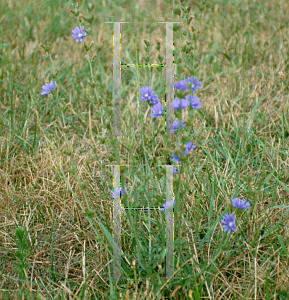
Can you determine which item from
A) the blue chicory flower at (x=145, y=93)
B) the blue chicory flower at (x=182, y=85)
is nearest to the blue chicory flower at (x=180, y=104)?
the blue chicory flower at (x=182, y=85)

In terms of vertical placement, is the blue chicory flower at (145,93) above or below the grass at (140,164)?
above

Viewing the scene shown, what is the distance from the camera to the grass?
5.07 ft

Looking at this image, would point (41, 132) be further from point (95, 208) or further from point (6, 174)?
point (95, 208)

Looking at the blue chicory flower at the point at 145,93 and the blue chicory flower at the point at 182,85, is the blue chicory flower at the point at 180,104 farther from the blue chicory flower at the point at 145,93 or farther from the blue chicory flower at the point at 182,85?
the blue chicory flower at the point at 145,93

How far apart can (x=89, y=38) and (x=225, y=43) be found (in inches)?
50.7

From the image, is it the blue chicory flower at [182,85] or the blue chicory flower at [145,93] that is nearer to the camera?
the blue chicory flower at [182,85]

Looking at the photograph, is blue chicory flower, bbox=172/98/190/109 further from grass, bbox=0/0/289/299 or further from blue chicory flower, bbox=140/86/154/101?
blue chicory flower, bbox=140/86/154/101

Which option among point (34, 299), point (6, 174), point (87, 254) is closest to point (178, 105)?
point (87, 254)

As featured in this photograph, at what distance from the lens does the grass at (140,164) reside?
1.54m

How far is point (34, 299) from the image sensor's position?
5.13 feet

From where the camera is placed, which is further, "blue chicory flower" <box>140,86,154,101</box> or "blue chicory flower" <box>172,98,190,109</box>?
"blue chicory flower" <box>140,86,154,101</box>

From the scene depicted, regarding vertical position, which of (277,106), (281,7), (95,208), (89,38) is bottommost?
(95,208)

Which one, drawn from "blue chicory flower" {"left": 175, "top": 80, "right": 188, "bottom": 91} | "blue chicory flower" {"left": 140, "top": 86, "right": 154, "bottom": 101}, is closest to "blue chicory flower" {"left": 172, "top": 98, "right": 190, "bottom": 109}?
"blue chicory flower" {"left": 175, "top": 80, "right": 188, "bottom": 91}

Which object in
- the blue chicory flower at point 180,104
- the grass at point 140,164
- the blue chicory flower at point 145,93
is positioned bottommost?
the grass at point 140,164
